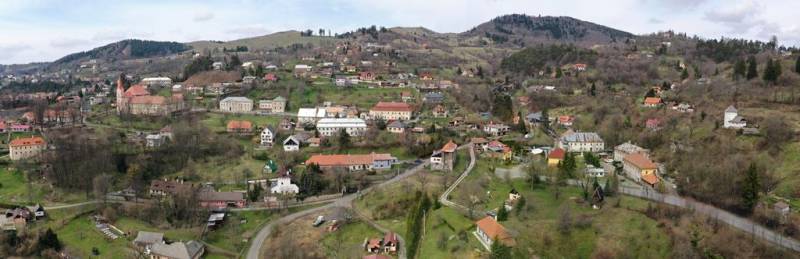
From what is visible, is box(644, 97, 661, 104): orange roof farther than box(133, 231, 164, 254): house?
Yes

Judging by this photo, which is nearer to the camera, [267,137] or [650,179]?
[650,179]

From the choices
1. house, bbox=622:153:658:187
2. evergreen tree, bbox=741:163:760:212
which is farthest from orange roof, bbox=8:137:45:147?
evergreen tree, bbox=741:163:760:212

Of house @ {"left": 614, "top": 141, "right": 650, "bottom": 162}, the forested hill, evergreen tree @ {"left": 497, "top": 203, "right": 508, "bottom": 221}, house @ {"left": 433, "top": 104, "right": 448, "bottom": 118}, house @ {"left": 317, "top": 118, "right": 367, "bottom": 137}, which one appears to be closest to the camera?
evergreen tree @ {"left": 497, "top": 203, "right": 508, "bottom": 221}

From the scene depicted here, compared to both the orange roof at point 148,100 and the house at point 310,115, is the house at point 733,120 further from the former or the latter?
the orange roof at point 148,100

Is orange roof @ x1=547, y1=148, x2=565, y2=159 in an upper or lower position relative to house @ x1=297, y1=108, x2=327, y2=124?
lower

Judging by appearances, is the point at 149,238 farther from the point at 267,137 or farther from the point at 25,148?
the point at 25,148

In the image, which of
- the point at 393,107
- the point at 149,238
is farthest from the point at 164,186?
the point at 393,107

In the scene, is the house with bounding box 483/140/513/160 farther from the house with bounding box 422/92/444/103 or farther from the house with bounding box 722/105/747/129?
the house with bounding box 422/92/444/103

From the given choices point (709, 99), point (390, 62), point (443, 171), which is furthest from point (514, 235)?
point (390, 62)

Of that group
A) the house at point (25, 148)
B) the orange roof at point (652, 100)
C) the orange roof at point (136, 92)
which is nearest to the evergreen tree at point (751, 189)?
the orange roof at point (652, 100)
